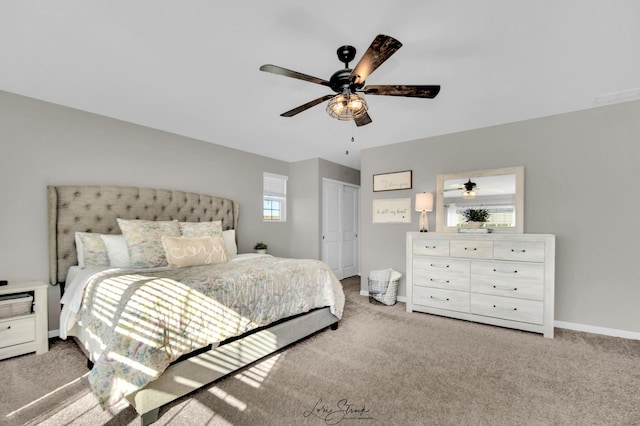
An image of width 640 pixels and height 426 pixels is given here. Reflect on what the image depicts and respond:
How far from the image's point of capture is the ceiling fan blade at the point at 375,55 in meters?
1.49

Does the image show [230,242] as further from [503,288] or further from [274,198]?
[503,288]

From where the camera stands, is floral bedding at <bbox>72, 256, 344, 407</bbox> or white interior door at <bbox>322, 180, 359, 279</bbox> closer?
floral bedding at <bbox>72, 256, 344, 407</bbox>

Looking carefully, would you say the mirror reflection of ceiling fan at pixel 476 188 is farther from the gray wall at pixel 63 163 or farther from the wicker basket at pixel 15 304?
the wicker basket at pixel 15 304

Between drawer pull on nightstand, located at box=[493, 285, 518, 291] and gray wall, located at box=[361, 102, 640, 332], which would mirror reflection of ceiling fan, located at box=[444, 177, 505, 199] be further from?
drawer pull on nightstand, located at box=[493, 285, 518, 291]

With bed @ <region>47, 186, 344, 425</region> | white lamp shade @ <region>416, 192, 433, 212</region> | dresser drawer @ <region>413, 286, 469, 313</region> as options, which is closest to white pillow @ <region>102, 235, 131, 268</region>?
bed @ <region>47, 186, 344, 425</region>

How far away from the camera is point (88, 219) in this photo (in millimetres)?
3021

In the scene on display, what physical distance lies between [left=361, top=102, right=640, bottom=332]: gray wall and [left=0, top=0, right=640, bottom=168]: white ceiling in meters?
0.26

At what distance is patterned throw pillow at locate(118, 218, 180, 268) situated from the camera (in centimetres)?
272

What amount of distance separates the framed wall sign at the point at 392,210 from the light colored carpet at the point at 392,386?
1.83m

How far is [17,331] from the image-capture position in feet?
7.85

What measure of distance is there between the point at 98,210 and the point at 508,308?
4613 mm

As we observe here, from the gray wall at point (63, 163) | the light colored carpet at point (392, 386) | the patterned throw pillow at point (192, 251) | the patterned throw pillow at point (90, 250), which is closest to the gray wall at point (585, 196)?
the light colored carpet at point (392, 386)

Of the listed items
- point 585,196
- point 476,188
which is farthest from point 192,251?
point 585,196

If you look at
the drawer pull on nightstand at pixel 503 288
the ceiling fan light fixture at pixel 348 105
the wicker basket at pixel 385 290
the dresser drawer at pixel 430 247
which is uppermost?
the ceiling fan light fixture at pixel 348 105
